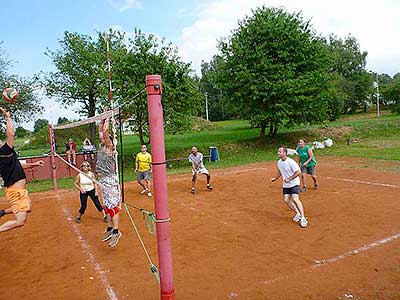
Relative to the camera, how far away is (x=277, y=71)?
23.1 metres

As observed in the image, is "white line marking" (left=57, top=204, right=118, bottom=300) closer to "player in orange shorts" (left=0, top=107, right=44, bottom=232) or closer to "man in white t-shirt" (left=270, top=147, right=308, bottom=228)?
"player in orange shorts" (left=0, top=107, right=44, bottom=232)

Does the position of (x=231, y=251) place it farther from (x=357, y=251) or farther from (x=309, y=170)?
(x=309, y=170)

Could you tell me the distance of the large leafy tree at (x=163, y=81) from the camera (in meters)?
19.7

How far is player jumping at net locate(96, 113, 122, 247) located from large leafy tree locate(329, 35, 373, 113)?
52.1 metres

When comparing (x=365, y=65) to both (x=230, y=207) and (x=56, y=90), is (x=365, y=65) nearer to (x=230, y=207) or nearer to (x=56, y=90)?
(x=56, y=90)

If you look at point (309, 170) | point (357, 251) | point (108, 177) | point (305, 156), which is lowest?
point (357, 251)

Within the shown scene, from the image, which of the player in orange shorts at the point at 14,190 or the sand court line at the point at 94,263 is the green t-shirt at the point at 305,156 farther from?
the player in orange shorts at the point at 14,190

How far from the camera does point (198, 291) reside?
4723 millimetres

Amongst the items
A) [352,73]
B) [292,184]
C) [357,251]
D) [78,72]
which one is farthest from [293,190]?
[352,73]

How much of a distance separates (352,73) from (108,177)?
57899 mm

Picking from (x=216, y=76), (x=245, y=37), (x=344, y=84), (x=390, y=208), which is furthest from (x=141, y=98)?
(x=344, y=84)

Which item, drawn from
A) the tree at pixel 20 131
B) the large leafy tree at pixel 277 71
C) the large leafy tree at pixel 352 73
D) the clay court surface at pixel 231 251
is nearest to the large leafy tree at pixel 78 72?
the tree at pixel 20 131

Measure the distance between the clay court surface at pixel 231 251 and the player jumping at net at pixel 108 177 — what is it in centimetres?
57

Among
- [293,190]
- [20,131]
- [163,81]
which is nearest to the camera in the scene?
[293,190]
